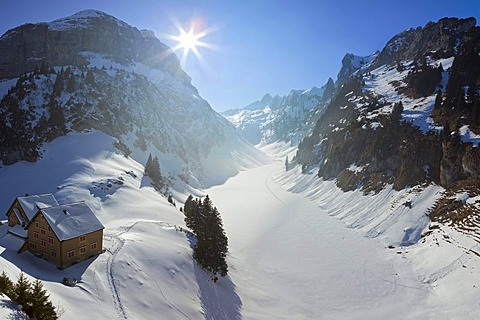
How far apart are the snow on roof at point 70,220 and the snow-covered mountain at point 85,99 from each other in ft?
222

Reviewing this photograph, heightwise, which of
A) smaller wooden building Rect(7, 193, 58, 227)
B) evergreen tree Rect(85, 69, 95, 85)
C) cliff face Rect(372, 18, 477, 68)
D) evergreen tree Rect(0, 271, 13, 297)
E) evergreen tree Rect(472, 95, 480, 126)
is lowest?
evergreen tree Rect(0, 271, 13, 297)

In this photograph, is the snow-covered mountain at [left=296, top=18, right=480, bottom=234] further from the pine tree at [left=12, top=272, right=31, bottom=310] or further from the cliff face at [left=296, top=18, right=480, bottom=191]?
the pine tree at [left=12, top=272, right=31, bottom=310]

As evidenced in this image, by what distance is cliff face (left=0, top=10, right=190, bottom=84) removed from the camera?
15325 centimetres

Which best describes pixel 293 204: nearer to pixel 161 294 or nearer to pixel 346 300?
pixel 346 300

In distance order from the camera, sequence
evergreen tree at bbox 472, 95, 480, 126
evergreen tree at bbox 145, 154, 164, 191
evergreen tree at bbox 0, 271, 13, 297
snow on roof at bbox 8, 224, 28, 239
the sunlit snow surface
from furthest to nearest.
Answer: evergreen tree at bbox 145, 154, 164, 191
evergreen tree at bbox 472, 95, 480, 126
snow on roof at bbox 8, 224, 28, 239
the sunlit snow surface
evergreen tree at bbox 0, 271, 13, 297

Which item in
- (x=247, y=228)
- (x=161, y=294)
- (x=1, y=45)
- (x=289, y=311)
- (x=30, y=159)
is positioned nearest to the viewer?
(x=161, y=294)

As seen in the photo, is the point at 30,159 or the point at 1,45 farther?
the point at 1,45

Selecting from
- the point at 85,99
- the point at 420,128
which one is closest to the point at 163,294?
the point at 420,128

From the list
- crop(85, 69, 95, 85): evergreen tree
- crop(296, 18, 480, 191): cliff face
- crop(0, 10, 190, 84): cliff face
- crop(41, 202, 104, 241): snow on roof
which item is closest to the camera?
crop(41, 202, 104, 241): snow on roof

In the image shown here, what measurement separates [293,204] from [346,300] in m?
59.7

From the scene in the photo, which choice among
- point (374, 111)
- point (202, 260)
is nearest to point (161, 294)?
point (202, 260)

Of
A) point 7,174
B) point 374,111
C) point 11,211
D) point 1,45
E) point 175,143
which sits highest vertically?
point 1,45

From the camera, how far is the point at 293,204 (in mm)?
103500

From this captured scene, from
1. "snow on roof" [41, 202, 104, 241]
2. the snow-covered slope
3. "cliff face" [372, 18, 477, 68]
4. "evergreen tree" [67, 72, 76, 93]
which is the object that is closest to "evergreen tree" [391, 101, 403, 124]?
"cliff face" [372, 18, 477, 68]
